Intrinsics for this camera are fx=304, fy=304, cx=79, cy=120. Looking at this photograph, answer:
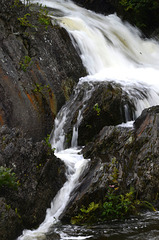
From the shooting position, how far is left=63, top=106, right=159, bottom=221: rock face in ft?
18.4

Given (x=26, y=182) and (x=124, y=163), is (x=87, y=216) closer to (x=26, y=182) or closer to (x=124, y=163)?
(x=26, y=182)

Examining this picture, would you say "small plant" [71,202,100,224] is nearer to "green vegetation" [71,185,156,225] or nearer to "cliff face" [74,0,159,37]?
"green vegetation" [71,185,156,225]

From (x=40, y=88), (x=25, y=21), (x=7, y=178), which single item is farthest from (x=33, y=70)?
(x=7, y=178)

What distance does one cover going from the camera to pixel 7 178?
5.11 m

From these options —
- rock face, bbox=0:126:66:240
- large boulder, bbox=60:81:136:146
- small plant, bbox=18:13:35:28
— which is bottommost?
rock face, bbox=0:126:66:240

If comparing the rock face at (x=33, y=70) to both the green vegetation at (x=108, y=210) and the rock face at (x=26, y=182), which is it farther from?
the green vegetation at (x=108, y=210)

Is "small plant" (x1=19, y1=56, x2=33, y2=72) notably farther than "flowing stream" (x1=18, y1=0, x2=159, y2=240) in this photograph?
Yes

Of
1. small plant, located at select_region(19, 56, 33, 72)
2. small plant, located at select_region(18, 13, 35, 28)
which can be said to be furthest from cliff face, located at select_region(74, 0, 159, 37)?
small plant, located at select_region(19, 56, 33, 72)

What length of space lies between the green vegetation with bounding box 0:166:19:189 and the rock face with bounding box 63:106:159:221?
1.12 meters

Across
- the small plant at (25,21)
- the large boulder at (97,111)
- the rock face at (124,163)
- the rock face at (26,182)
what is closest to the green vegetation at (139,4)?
the small plant at (25,21)

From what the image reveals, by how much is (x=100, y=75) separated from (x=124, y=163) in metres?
5.02

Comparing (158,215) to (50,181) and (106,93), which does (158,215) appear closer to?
(50,181)

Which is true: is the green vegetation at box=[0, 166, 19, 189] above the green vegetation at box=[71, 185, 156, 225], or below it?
above

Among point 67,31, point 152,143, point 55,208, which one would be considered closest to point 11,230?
point 55,208
